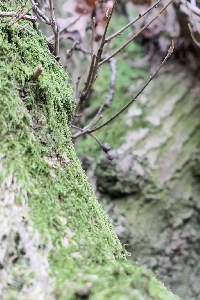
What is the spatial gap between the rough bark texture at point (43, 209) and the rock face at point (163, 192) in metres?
1.14

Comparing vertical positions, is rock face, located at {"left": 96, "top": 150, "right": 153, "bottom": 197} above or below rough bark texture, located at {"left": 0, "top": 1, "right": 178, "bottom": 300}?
above

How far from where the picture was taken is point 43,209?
73 centimetres

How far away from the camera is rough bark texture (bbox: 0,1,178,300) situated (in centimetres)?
63

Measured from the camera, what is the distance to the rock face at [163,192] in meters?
2.04

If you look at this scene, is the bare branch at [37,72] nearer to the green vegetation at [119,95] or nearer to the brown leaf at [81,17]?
the brown leaf at [81,17]

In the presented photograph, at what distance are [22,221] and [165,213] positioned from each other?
157cm

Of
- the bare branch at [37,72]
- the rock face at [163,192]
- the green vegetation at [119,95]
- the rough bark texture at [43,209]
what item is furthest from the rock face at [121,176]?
the bare branch at [37,72]

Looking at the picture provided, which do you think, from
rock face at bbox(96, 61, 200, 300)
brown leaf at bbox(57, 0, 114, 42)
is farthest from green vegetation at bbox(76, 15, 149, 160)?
brown leaf at bbox(57, 0, 114, 42)

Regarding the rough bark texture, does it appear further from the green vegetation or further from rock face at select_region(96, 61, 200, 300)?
the green vegetation

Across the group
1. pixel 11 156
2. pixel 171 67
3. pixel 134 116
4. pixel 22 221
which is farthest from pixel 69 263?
pixel 171 67

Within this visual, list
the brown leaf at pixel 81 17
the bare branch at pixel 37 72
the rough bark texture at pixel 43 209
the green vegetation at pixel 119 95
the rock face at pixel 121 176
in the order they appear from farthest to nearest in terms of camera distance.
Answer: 1. the green vegetation at pixel 119 95
2. the rock face at pixel 121 176
3. the brown leaf at pixel 81 17
4. the bare branch at pixel 37 72
5. the rough bark texture at pixel 43 209

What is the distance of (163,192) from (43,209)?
1519mm

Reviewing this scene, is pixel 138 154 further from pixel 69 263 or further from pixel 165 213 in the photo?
pixel 69 263

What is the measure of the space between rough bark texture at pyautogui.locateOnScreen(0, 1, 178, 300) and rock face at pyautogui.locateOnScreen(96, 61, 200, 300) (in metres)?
1.14
